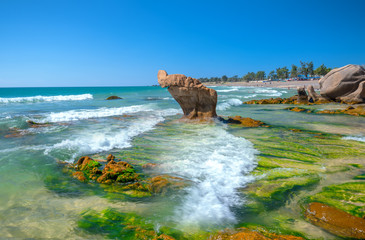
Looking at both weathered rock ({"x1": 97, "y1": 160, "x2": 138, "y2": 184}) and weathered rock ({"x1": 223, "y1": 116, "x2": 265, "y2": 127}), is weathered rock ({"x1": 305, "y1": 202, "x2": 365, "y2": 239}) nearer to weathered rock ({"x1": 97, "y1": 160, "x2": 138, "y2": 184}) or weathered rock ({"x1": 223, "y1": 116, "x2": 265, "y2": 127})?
weathered rock ({"x1": 97, "y1": 160, "x2": 138, "y2": 184})

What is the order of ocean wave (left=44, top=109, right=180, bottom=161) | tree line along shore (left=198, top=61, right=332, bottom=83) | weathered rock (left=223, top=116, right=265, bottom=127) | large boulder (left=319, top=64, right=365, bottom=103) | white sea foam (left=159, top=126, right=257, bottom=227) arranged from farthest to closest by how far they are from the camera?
tree line along shore (left=198, top=61, right=332, bottom=83) → large boulder (left=319, top=64, right=365, bottom=103) → weathered rock (left=223, top=116, right=265, bottom=127) → ocean wave (left=44, top=109, right=180, bottom=161) → white sea foam (left=159, top=126, right=257, bottom=227)

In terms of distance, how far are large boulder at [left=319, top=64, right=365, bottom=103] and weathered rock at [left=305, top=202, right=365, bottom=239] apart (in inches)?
777

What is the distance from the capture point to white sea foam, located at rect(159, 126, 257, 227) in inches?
127

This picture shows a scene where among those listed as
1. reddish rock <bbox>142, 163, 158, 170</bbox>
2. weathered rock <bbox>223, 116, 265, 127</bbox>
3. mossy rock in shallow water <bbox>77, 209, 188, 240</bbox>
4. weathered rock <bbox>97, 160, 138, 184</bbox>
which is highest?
weathered rock <bbox>223, 116, 265, 127</bbox>

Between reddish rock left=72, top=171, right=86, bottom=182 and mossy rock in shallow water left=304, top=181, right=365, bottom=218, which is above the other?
reddish rock left=72, top=171, right=86, bottom=182

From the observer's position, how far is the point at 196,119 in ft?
37.6

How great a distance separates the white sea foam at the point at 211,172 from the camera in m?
3.23

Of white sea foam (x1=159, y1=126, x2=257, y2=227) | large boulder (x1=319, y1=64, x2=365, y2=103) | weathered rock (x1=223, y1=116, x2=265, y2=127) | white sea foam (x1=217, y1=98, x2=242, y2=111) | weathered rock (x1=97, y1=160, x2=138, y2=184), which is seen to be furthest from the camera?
white sea foam (x1=217, y1=98, x2=242, y2=111)

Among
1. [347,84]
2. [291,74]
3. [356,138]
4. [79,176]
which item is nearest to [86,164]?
[79,176]

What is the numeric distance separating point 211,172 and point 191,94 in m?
6.80

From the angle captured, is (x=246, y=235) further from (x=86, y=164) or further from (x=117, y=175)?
(x=86, y=164)

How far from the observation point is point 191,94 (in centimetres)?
1105

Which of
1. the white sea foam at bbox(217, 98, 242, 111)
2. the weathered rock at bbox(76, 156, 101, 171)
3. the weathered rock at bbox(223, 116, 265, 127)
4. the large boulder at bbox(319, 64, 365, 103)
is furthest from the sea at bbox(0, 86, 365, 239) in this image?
the large boulder at bbox(319, 64, 365, 103)

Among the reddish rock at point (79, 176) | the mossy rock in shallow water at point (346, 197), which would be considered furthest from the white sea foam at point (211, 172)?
the reddish rock at point (79, 176)
